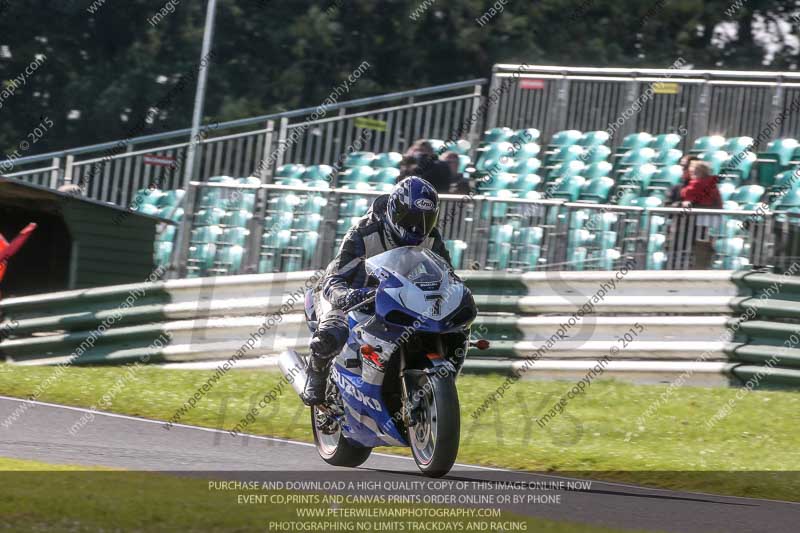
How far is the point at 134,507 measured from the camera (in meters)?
6.49

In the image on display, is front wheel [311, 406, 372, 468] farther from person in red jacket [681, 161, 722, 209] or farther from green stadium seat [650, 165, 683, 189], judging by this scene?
green stadium seat [650, 165, 683, 189]

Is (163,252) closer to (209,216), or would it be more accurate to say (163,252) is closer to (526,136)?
(209,216)

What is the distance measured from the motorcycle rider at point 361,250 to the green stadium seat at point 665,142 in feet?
31.5

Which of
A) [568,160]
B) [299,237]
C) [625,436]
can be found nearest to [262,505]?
[625,436]

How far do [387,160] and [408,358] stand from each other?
1160 cm

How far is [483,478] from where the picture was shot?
8617 millimetres

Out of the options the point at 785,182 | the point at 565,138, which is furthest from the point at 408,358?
the point at 565,138

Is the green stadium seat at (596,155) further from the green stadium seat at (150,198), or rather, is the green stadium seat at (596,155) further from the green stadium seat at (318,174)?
the green stadium seat at (150,198)

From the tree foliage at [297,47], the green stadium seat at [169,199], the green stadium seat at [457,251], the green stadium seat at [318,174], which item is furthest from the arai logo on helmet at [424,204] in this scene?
the tree foliage at [297,47]

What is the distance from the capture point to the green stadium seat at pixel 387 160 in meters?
19.2

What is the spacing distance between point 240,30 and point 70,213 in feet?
63.9

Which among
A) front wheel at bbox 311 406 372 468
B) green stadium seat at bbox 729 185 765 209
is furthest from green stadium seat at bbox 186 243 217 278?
front wheel at bbox 311 406 372 468

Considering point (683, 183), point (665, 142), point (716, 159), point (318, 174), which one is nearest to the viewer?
point (683, 183)

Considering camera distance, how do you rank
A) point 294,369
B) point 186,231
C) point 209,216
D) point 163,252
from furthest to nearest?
point 163,252 → point 186,231 → point 209,216 → point 294,369
